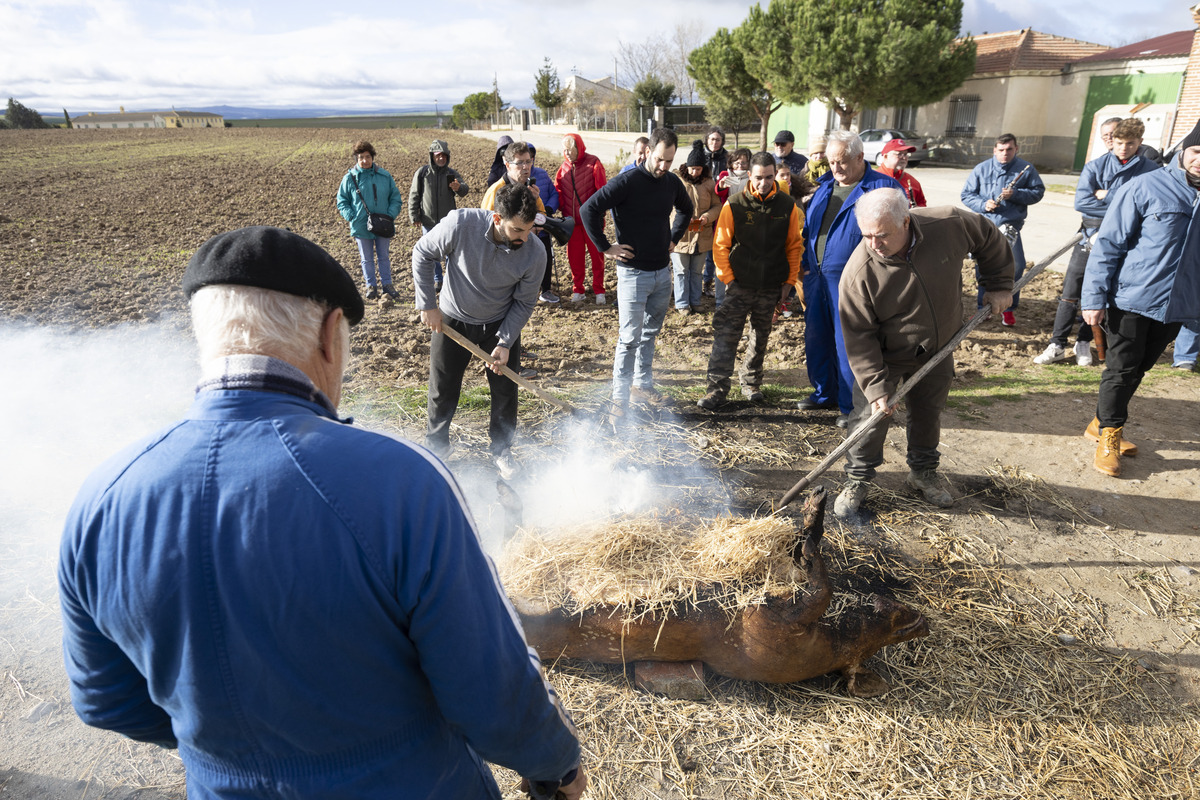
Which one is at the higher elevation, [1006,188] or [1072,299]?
[1006,188]

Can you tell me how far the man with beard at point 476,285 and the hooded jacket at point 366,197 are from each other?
425cm

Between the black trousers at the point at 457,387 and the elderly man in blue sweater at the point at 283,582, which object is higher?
the elderly man in blue sweater at the point at 283,582

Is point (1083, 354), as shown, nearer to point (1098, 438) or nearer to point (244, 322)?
point (1098, 438)

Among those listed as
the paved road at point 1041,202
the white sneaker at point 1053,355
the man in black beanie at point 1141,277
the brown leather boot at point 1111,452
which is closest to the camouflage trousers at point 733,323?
the man in black beanie at point 1141,277

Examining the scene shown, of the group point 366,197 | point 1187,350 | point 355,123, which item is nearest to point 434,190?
point 366,197

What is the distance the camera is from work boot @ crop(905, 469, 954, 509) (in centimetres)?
442

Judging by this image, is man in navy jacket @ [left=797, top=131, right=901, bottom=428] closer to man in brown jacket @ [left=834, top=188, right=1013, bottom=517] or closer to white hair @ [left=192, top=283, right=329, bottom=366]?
man in brown jacket @ [left=834, top=188, right=1013, bottom=517]

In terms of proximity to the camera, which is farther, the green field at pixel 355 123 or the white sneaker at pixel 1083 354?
the green field at pixel 355 123

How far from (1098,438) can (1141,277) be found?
132 cm

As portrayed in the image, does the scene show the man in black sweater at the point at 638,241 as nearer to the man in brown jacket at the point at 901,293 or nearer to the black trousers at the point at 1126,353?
the man in brown jacket at the point at 901,293

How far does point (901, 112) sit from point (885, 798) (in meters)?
33.7

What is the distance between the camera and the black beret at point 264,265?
3.69 feet

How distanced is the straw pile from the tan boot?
3617 mm

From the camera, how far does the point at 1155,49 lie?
23.1m
